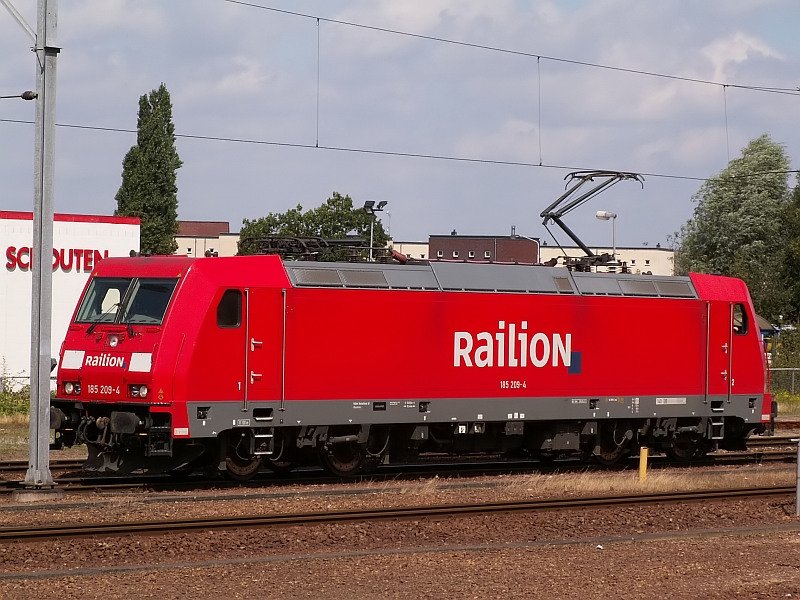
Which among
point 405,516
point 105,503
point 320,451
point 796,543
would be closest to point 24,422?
point 320,451

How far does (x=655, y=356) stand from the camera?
944 inches

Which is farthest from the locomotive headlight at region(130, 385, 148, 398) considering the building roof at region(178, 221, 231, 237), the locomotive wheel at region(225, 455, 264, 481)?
the building roof at region(178, 221, 231, 237)

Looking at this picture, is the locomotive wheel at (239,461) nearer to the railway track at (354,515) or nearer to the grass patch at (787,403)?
the railway track at (354,515)

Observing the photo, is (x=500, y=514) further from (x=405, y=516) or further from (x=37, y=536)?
(x=37, y=536)

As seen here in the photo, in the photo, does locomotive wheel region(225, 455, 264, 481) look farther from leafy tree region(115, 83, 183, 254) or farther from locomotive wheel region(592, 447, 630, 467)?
leafy tree region(115, 83, 183, 254)

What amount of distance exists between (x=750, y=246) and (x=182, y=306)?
5838cm

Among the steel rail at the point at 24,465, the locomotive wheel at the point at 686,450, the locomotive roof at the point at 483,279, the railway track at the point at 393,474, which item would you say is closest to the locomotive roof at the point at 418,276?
the locomotive roof at the point at 483,279

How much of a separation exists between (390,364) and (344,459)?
69.2 inches

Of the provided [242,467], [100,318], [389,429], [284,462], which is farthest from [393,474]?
[100,318]

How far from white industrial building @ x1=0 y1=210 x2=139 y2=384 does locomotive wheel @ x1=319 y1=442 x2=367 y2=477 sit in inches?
780

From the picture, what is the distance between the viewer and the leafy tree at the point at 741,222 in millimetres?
72125

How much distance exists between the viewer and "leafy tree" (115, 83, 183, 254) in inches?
2940

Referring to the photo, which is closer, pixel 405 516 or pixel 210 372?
pixel 405 516

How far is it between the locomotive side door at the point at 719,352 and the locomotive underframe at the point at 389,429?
0.17 metres
